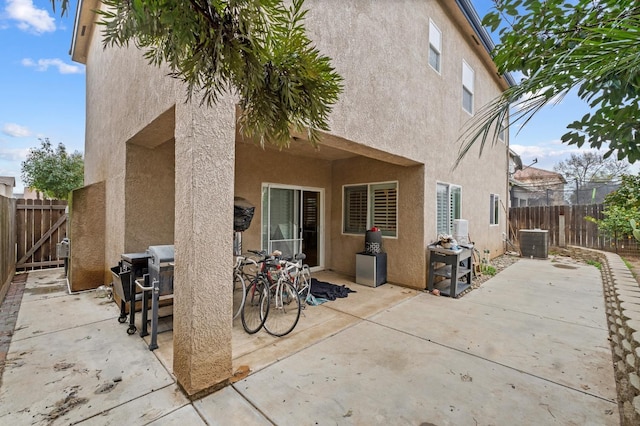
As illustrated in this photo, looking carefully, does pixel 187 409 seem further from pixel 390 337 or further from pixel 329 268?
pixel 329 268

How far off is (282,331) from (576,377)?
3.46 meters

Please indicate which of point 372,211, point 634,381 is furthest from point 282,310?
point 634,381

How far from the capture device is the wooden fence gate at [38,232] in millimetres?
7660

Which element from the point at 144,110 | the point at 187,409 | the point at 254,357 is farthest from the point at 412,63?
the point at 187,409

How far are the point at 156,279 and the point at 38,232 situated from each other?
7.42m

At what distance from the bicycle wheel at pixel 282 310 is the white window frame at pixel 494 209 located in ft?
30.1

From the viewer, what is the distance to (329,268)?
26.3 ft

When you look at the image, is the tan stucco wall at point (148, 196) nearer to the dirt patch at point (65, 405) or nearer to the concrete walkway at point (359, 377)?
the concrete walkway at point (359, 377)

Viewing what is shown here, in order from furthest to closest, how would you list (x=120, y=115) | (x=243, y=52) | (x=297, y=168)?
(x=297, y=168), (x=120, y=115), (x=243, y=52)

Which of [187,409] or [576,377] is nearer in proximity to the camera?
[187,409]

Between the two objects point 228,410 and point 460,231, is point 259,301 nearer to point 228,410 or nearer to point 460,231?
point 228,410

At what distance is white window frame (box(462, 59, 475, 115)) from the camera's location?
8.39 metres

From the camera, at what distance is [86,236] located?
18.5 ft

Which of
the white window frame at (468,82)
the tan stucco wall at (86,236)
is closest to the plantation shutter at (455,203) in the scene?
the white window frame at (468,82)
